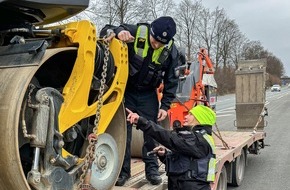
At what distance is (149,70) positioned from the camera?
3977mm

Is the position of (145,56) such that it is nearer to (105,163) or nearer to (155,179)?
(105,163)

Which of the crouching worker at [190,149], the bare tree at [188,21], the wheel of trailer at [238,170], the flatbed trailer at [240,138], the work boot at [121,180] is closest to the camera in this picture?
the crouching worker at [190,149]

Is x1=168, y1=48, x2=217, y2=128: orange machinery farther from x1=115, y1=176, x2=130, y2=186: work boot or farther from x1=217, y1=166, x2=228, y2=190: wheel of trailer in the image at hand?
x1=115, y1=176, x2=130, y2=186: work boot

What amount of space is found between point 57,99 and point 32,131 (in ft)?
0.83

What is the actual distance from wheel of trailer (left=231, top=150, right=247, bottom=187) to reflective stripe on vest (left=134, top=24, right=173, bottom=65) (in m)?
3.50

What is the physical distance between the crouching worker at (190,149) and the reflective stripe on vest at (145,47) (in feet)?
1.83

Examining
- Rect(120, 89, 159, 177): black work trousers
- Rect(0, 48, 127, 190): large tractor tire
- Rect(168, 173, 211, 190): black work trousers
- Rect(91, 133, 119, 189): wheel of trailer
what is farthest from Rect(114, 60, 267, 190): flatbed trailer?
Rect(0, 48, 127, 190): large tractor tire

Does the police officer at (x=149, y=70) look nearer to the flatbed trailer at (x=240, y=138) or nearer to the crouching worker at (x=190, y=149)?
the flatbed trailer at (x=240, y=138)

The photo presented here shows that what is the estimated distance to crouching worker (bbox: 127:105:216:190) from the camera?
3.71 m

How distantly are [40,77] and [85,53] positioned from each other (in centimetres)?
36

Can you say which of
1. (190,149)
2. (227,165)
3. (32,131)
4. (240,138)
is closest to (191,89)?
(240,138)

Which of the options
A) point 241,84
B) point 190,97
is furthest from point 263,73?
point 190,97

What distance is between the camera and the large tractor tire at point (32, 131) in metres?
2.20

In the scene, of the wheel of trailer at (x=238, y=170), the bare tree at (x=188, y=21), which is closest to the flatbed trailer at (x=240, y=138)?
the wheel of trailer at (x=238, y=170)
